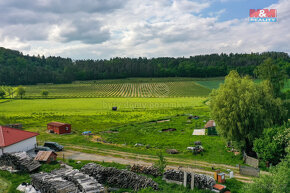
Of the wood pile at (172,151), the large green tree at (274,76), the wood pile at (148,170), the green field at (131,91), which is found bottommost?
the wood pile at (172,151)

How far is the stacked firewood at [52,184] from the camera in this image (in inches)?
794

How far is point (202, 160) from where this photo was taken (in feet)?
100

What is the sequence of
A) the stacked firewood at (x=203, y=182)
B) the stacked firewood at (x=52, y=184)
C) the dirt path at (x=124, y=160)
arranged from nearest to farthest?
the stacked firewood at (x=52, y=184)
the stacked firewood at (x=203, y=182)
the dirt path at (x=124, y=160)

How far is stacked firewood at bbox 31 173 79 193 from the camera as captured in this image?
2016cm

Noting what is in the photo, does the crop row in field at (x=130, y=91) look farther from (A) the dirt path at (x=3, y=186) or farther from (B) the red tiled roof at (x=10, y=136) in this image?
(A) the dirt path at (x=3, y=186)

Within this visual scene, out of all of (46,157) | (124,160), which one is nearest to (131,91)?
(124,160)

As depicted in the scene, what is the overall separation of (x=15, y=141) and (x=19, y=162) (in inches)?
252

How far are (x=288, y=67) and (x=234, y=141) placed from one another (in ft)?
408

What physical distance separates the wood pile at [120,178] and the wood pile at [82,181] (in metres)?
1.70

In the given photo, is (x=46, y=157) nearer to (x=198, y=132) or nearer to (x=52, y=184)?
(x=52, y=184)

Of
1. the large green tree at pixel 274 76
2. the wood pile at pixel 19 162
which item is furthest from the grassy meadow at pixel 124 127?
the large green tree at pixel 274 76

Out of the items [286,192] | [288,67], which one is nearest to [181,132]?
[286,192]

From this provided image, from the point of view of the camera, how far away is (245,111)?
31.6 m

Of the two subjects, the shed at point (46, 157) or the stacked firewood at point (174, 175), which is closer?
the stacked firewood at point (174, 175)
